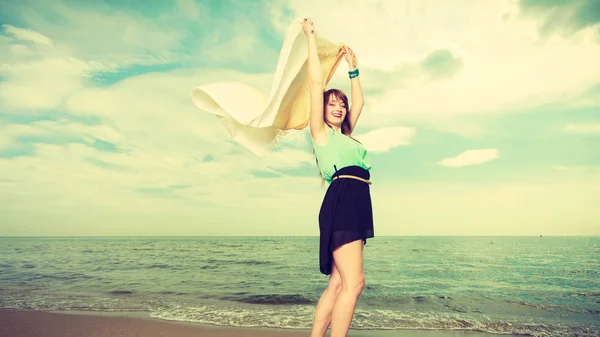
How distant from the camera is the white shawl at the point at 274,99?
2854 millimetres

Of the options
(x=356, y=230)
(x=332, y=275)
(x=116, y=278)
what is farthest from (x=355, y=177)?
(x=116, y=278)

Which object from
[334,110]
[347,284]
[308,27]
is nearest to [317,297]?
[347,284]

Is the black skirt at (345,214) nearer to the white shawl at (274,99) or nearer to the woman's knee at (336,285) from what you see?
the woman's knee at (336,285)

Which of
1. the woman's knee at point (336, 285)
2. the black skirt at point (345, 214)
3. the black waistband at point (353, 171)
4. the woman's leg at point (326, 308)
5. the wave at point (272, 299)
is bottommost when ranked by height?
the wave at point (272, 299)

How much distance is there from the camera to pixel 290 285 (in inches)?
384

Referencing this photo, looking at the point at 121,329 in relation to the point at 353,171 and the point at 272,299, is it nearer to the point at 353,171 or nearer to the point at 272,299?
the point at 272,299

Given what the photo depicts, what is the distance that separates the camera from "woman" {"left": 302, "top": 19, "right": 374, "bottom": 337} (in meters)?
2.49

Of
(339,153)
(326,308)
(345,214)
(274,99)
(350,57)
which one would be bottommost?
(326,308)

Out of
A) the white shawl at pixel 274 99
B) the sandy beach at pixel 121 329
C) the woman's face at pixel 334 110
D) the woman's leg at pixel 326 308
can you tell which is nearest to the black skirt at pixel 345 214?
the woman's leg at pixel 326 308

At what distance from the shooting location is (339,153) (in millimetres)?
2662

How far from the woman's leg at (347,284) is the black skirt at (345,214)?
0.06 metres

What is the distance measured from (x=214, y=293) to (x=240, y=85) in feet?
20.8

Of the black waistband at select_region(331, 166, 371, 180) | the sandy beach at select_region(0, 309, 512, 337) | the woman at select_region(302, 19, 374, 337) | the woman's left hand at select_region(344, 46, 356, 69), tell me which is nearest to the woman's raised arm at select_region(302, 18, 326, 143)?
the woman at select_region(302, 19, 374, 337)

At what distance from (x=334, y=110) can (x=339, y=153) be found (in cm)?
36
